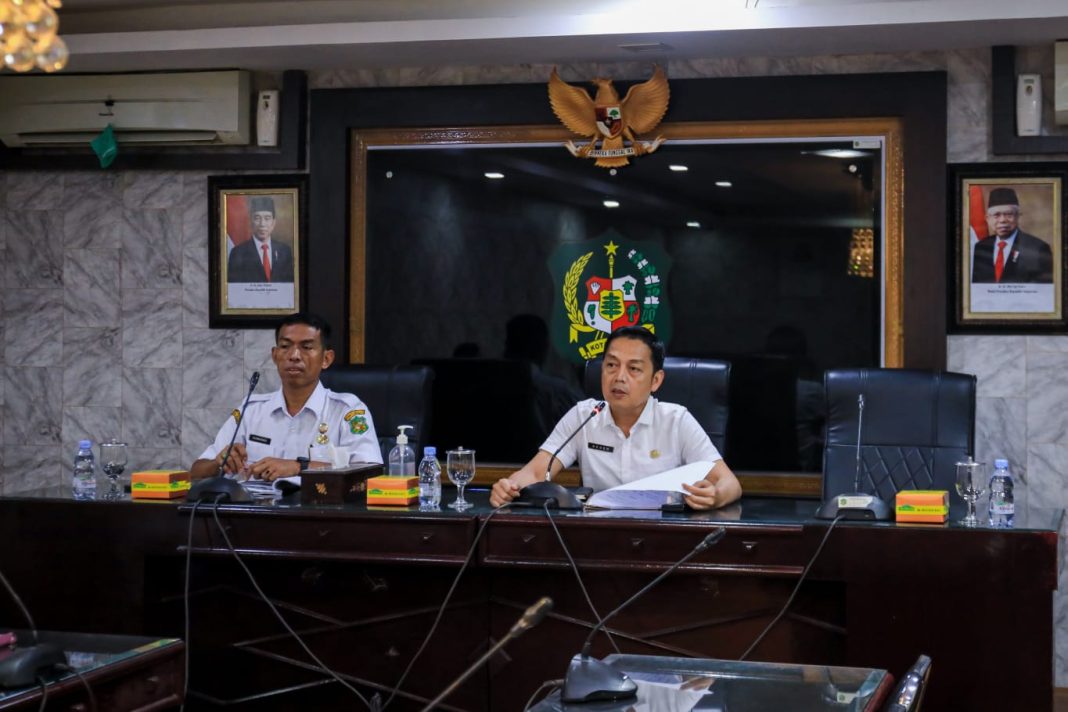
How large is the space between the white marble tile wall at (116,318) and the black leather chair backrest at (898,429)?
5.36 feet

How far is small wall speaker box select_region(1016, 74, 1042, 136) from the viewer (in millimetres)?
4344

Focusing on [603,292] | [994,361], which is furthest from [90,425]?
[994,361]

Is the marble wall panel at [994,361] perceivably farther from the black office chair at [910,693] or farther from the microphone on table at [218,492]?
the black office chair at [910,693]

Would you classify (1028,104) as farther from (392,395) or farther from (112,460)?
(112,460)

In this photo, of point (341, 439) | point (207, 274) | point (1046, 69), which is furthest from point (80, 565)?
point (1046, 69)

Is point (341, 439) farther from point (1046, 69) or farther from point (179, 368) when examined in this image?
point (1046, 69)

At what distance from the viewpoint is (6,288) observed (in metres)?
5.22

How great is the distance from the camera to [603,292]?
4789mm

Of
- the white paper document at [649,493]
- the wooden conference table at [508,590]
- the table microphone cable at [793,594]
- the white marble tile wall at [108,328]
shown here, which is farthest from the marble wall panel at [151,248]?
the table microphone cable at [793,594]

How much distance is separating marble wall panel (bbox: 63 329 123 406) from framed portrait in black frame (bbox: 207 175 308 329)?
46cm

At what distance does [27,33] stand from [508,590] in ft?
5.67

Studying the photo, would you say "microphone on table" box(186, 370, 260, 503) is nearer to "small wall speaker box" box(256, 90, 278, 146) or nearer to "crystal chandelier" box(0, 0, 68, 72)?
"crystal chandelier" box(0, 0, 68, 72)

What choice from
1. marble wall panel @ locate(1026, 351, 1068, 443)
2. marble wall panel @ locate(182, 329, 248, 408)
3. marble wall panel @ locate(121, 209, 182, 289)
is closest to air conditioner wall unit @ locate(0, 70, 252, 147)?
marble wall panel @ locate(121, 209, 182, 289)

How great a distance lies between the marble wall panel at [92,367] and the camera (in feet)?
16.8
